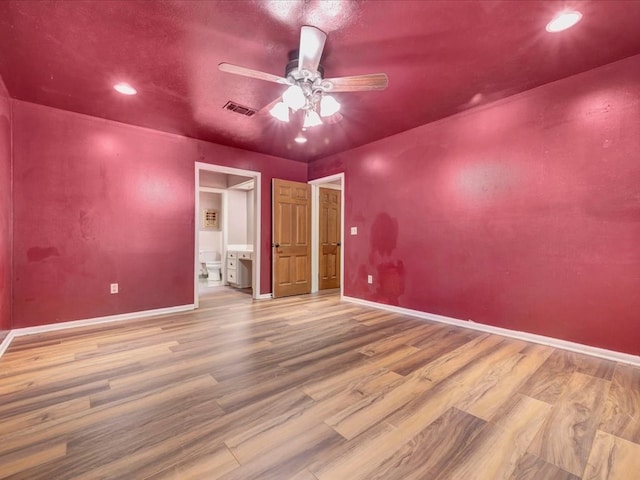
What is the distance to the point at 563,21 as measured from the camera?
6.22 feet

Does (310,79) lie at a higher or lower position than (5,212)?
higher

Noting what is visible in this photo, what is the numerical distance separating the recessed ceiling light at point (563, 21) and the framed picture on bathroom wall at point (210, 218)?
7.06 meters

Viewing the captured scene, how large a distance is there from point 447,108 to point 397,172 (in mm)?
1031

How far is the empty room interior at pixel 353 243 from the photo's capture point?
1483 mm

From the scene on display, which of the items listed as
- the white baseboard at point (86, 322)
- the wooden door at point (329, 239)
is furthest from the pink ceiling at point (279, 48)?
the wooden door at point (329, 239)

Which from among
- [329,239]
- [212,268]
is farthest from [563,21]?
[212,268]

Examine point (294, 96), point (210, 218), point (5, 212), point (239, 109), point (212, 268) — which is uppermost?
point (239, 109)

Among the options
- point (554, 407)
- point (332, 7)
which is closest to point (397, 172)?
point (332, 7)

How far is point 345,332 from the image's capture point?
121 inches

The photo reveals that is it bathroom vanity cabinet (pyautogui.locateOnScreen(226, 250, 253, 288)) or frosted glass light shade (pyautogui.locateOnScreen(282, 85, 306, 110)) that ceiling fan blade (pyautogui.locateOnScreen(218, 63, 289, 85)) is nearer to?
frosted glass light shade (pyautogui.locateOnScreen(282, 85, 306, 110))

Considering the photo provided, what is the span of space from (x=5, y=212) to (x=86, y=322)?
1.43 meters

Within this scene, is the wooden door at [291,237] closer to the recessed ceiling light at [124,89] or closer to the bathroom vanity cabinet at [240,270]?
the bathroom vanity cabinet at [240,270]

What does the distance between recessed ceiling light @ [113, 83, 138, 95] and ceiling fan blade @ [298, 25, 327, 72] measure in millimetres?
1781

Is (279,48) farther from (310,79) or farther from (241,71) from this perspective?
(241,71)
